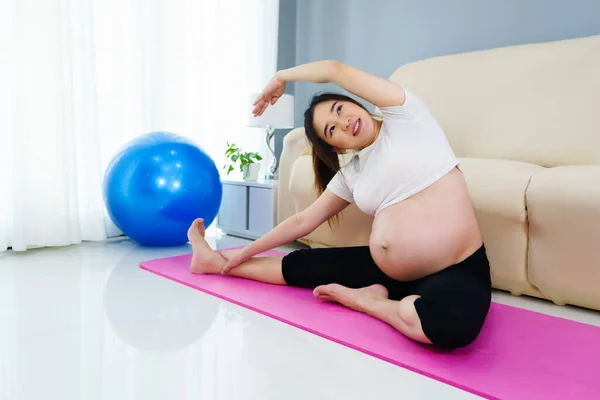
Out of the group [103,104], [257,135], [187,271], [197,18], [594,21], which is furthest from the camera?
[257,135]

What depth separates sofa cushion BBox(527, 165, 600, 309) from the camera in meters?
1.37

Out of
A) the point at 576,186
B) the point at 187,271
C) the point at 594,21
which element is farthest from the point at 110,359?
the point at 594,21

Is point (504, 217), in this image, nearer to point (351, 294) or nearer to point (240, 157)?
point (351, 294)

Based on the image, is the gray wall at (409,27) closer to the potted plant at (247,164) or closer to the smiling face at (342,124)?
the potted plant at (247,164)

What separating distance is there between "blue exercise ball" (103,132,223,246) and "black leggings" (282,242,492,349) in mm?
776

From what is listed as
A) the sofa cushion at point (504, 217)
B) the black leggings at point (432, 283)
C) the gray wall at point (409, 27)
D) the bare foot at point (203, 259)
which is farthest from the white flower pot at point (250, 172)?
the sofa cushion at point (504, 217)

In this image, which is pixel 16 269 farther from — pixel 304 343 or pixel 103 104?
pixel 304 343

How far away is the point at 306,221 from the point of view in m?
1.63

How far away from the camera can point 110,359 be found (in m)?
1.09

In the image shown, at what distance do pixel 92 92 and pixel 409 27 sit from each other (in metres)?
1.84

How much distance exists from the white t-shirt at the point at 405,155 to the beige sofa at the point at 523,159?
33 centimetres

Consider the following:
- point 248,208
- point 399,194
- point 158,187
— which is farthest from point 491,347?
point 248,208

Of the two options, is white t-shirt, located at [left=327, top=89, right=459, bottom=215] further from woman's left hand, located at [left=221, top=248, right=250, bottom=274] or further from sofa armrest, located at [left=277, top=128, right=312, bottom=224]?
sofa armrest, located at [left=277, top=128, right=312, bottom=224]

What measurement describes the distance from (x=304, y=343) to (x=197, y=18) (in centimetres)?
242
